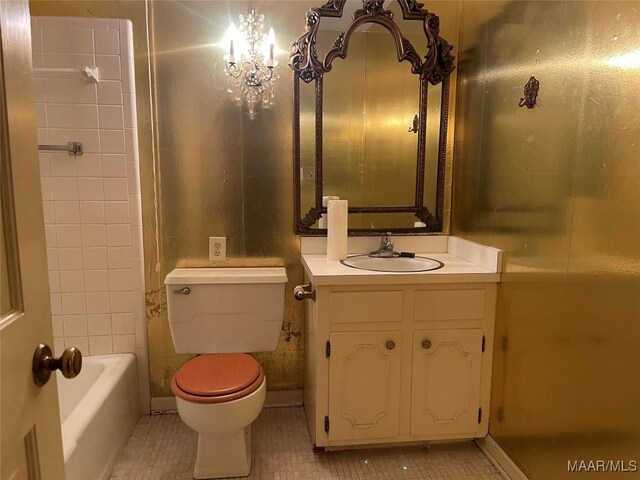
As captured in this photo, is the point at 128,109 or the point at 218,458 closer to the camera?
the point at 218,458

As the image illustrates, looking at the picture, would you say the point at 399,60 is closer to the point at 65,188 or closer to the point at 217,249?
the point at 217,249

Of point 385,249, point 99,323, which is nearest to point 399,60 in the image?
point 385,249

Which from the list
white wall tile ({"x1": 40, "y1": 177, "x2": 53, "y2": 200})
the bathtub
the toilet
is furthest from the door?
white wall tile ({"x1": 40, "y1": 177, "x2": 53, "y2": 200})

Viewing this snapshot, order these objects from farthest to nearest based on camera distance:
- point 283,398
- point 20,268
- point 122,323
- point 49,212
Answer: point 283,398 → point 122,323 → point 49,212 → point 20,268

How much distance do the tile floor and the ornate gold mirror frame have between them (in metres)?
A: 0.97

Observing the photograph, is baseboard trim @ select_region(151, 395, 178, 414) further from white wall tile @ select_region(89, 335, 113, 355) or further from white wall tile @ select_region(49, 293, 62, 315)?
white wall tile @ select_region(49, 293, 62, 315)

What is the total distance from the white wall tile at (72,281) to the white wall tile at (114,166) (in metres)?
0.48

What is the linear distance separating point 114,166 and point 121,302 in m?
0.63

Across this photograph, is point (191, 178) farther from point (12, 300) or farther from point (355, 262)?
point (12, 300)

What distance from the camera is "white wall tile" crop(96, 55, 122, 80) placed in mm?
1920

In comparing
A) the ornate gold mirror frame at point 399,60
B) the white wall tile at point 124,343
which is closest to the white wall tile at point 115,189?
the white wall tile at point 124,343

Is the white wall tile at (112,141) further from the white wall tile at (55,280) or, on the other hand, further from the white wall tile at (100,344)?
the white wall tile at (100,344)

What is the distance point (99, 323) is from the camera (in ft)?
6.77

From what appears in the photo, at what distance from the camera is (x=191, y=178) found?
2.04m
